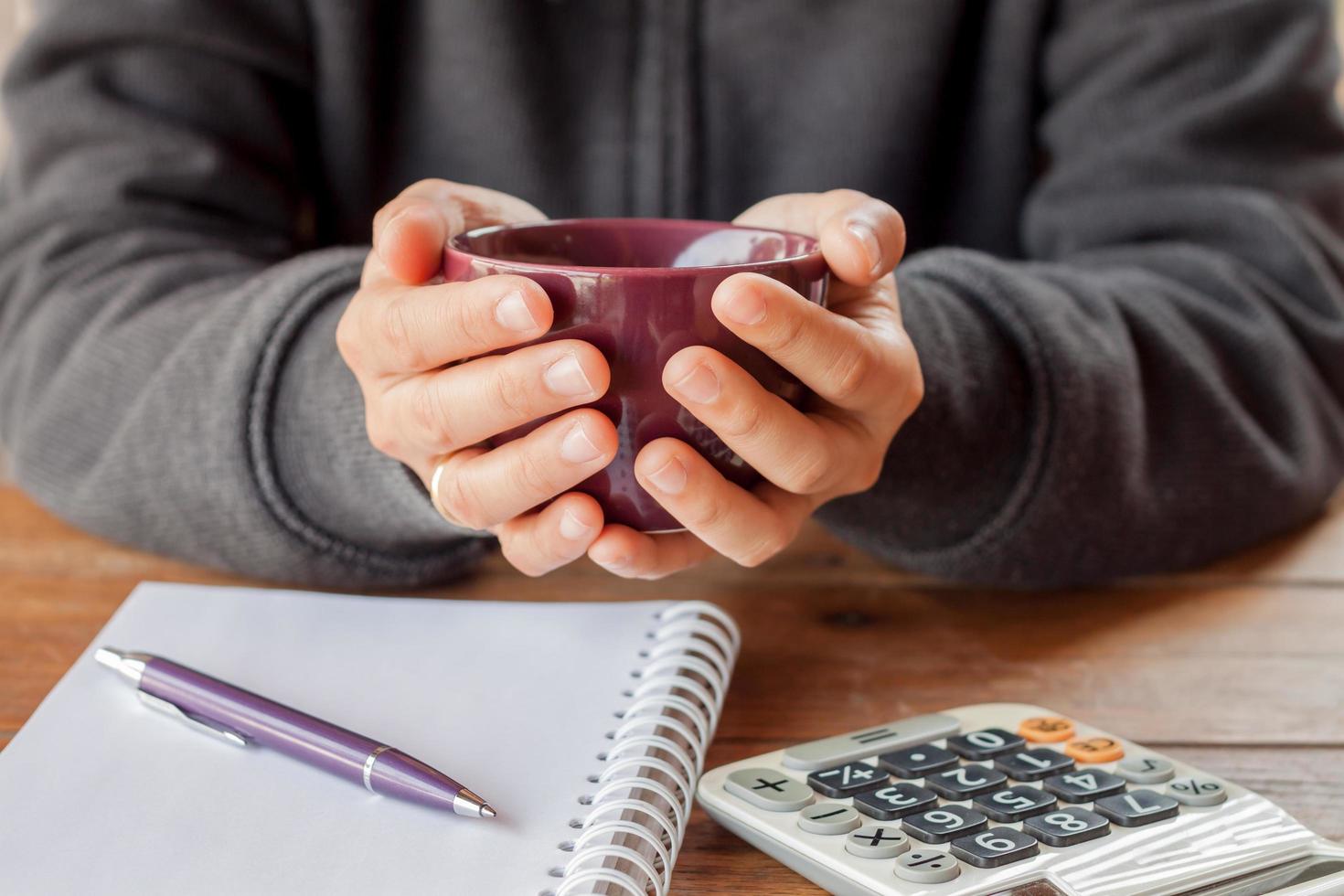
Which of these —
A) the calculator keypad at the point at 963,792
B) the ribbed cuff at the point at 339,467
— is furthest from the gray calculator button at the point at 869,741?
the ribbed cuff at the point at 339,467

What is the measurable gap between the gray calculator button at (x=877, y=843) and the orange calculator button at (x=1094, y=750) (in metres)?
0.10

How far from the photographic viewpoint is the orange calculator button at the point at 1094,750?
43cm

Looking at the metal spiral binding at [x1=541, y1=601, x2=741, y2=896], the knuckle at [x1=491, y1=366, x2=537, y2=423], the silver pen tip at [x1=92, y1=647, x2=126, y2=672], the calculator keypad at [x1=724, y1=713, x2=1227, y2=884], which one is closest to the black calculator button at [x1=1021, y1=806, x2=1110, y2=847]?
the calculator keypad at [x1=724, y1=713, x2=1227, y2=884]

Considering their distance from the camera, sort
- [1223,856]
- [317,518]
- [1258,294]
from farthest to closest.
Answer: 1. [1258,294]
2. [317,518]
3. [1223,856]

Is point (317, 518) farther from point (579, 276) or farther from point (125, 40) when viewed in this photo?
point (125, 40)

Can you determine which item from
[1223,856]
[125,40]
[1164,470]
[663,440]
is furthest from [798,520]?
[125,40]

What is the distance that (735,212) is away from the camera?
37.7 inches

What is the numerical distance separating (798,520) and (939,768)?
12 centimetres

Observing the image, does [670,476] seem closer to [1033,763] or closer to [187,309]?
[1033,763]

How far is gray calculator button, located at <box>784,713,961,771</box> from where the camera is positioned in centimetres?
42

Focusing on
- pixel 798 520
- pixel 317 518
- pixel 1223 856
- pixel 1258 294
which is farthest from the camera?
pixel 1258 294

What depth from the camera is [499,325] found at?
401 millimetres

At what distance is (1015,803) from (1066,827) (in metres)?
0.02

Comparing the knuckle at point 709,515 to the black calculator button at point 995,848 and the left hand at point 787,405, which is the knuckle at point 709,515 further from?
the black calculator button at point 995,848
